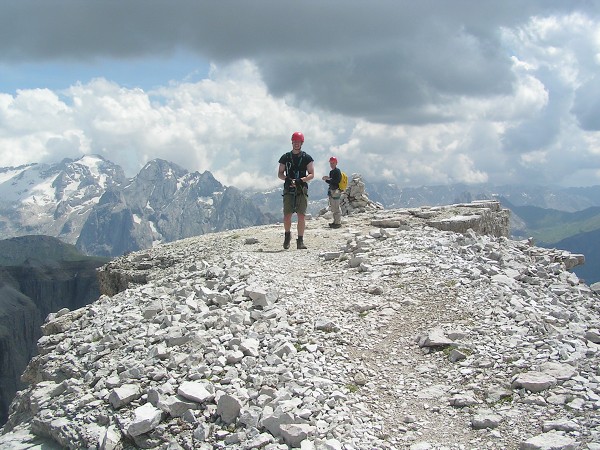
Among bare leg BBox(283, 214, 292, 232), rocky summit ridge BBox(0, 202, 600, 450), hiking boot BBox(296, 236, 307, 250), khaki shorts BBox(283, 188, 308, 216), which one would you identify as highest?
khaki shorts BBox(283, 188, 308, 216)

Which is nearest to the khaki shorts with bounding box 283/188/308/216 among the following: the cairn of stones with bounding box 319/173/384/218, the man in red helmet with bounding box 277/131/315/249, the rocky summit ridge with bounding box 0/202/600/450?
the man in red helmet with bounding box 277/131/315/249

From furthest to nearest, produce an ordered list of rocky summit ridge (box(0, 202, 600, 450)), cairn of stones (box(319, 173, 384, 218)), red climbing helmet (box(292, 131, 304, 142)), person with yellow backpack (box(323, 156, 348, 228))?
1. cairn of stones (box(319, 173, 384, 218))
2. person with yellow backpack (box(323, 156, 348, 228))
3. red climbing helmet (box(292, 131, 304, 142))
4. rocky summit ridge (box(0, 202, 600, 450))

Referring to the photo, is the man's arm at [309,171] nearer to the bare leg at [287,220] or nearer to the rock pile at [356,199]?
the bare leg at [287,220]

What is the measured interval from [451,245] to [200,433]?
12753mm

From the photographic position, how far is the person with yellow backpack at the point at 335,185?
28.2m

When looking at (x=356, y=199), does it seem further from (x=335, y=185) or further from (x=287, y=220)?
(x=287, y=220)

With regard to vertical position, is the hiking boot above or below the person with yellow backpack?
below

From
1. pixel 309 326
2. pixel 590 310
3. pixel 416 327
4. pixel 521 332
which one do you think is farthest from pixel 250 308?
pixel 590 310

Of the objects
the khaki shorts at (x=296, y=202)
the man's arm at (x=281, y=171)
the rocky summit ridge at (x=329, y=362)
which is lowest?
the rocky summit ridge at (x=329, y=362)

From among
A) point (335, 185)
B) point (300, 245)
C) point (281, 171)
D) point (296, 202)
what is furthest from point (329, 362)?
point (335, 185)

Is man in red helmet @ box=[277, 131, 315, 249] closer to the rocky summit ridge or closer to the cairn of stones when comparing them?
the rocky summit ridge

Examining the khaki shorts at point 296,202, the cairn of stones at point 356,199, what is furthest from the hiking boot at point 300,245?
the cairn of stones at point 356,199

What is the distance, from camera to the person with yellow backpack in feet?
92.4

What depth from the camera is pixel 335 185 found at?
92.9 feet
